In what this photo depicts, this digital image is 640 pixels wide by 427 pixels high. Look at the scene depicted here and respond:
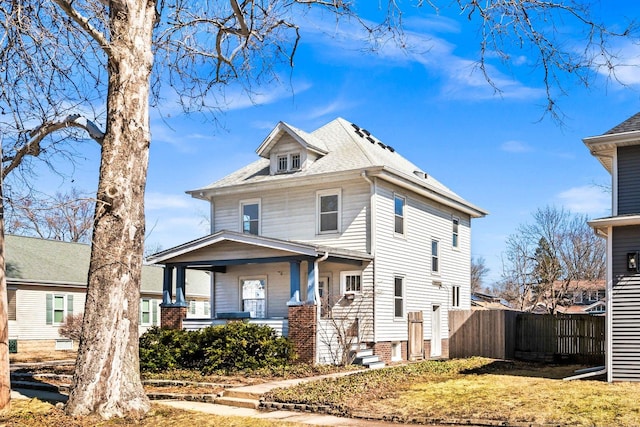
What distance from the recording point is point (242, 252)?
21078 millimetres

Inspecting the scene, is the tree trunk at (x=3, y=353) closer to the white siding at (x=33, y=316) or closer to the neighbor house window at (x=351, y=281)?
the neighbor house window at (x=351, y=281)

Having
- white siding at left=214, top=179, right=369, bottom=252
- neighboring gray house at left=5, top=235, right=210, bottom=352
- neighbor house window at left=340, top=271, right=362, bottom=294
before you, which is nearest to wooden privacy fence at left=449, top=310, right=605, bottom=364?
neighbor house window at left=340, top=271, right=362, bottom=294

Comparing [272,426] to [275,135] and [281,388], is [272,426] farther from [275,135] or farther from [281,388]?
[275,135]

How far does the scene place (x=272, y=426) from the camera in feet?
31.8

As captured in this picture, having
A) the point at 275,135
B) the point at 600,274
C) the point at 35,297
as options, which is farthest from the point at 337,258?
the point at 600,274

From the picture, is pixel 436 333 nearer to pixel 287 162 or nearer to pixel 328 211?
pixel 328 211

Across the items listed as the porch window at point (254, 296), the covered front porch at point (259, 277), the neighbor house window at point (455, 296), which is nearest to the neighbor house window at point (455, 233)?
the neighbor house window at point (455, 296)

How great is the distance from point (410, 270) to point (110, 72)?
15.6 meters

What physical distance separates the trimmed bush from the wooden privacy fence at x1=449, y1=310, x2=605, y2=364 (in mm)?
6180

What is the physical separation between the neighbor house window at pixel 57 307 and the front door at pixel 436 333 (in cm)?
1656

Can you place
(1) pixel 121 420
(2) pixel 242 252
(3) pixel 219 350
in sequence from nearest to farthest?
(1) pixel 121 420 < (3) pixel 219 350 < (2) pixel 242 252

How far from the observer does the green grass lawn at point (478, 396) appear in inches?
419

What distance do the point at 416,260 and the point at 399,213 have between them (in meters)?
2.14

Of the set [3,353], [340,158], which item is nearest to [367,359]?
[340,158]
